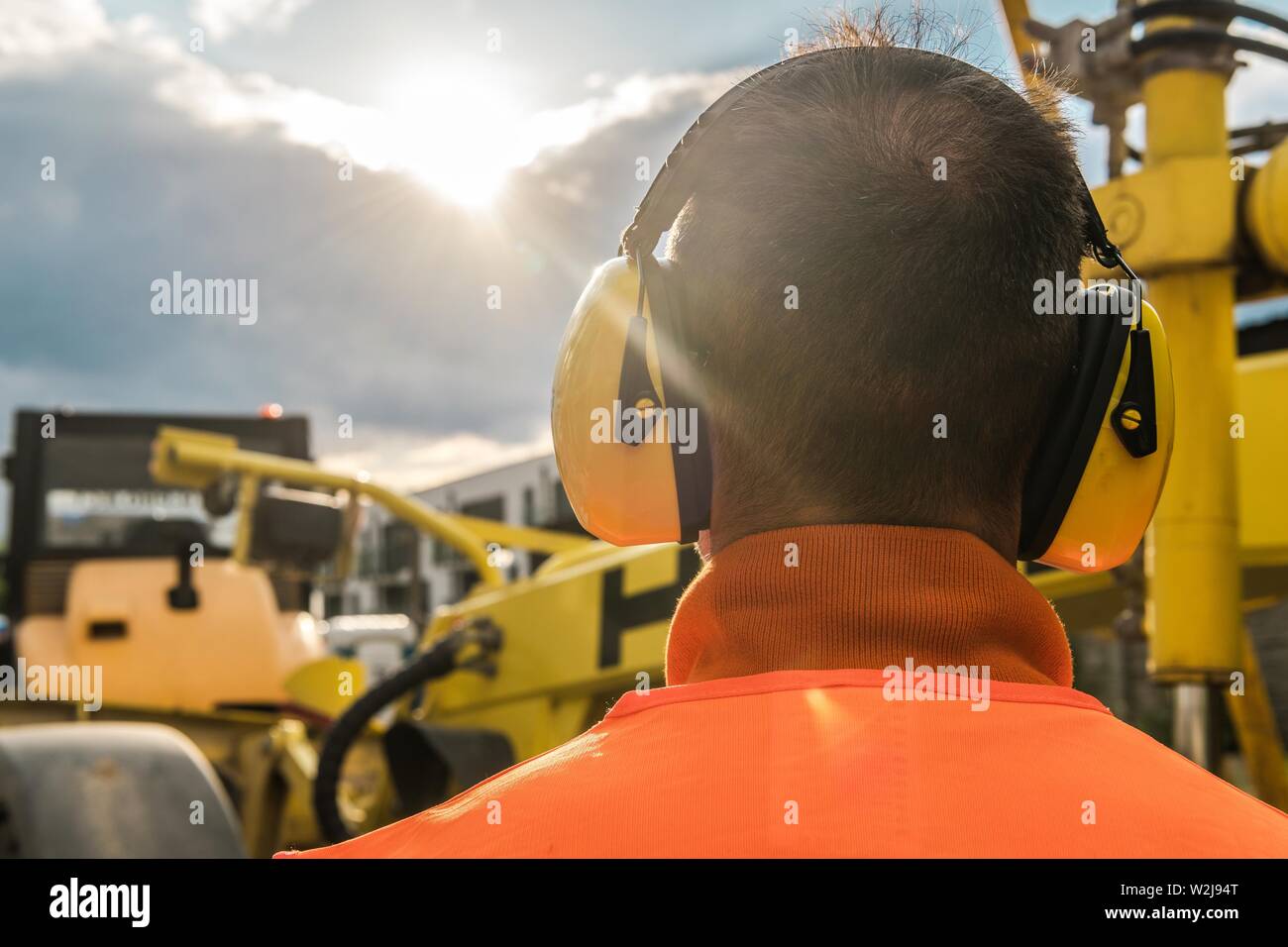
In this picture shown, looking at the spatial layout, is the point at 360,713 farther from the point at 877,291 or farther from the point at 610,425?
the point at 877,291

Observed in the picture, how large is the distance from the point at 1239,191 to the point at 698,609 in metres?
1.76

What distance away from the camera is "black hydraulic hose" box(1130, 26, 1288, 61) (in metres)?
2.26

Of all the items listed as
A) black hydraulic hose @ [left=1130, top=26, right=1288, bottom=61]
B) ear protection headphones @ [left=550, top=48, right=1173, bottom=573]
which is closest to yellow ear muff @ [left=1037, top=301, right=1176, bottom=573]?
ear protection headphones @ [left=550, top=48, right=1173, bottom=573]

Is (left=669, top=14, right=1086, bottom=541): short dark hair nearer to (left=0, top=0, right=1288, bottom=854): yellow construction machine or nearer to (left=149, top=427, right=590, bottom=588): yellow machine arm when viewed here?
(left=0, top=0, right=1288, bottom=854): yellow construction machine

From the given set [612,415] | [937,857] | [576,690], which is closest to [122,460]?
[576,690]

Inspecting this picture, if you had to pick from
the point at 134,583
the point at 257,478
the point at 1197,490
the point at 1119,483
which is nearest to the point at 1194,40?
the point at 1197,490

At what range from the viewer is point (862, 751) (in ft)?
2.43

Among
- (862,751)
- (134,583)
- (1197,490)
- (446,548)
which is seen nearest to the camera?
(862,751)

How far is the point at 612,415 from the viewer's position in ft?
3.66

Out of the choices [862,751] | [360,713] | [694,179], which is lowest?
[360,713]

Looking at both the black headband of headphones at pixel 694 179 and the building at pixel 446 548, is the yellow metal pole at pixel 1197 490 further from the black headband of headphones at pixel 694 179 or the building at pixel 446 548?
the building at pixel 446 548

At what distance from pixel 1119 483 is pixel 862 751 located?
510 mm

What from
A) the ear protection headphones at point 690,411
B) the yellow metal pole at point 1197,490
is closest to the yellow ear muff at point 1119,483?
the ear protection headphones at point 690,411
